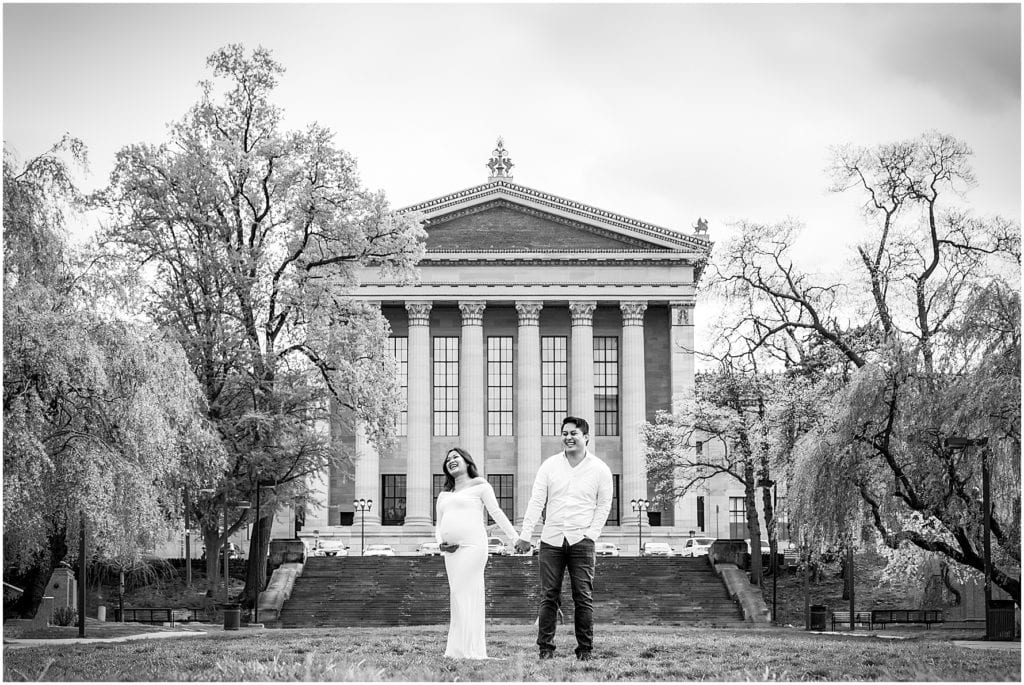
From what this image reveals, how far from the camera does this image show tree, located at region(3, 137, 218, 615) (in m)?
21.4

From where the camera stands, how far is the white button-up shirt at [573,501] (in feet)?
46.8

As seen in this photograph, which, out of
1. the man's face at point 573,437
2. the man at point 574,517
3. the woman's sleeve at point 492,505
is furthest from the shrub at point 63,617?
the man's face at point 573,437

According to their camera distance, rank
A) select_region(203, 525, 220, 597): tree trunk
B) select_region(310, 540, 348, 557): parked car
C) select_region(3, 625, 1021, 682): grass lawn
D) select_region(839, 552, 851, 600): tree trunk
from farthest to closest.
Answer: select_region(310, 540, 348, 557): parked car
select_region(839, 552, 851, 600): tree trunk
select_region(203, 525, 220, 597): tree trunk
select_region(3, 625, 1021, 682): grass lawn

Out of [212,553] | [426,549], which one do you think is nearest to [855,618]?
[212,553]

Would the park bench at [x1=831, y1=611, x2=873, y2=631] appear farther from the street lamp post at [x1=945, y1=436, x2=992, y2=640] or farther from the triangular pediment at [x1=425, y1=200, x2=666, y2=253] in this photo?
the triangular pediment at [x1=425, y1=200, x2=666, y2=253]

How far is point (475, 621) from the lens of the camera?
14672 millimetres

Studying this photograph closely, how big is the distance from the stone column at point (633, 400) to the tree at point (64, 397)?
46141 mm

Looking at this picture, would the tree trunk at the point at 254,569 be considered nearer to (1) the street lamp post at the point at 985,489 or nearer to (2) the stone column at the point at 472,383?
(1) the street lamp post at the point at 985,489

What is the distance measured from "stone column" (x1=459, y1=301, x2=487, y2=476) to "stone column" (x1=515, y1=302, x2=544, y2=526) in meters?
1.93

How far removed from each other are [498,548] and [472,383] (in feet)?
48.6

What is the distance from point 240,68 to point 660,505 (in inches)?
1469

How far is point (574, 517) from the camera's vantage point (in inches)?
562

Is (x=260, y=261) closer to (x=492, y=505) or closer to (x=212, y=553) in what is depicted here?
(x=212, y=553)

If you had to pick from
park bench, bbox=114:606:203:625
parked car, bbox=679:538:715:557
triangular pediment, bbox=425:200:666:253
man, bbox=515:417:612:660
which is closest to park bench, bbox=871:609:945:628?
parked car, bbox=679:538:715:557
